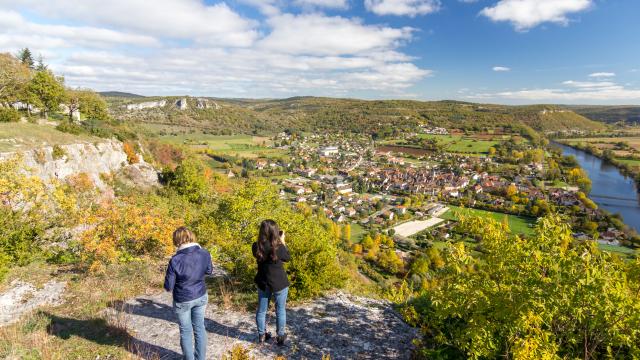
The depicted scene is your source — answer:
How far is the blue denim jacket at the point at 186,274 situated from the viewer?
12.6 ft

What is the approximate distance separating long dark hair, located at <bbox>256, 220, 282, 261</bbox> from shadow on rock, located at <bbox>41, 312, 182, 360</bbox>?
194 cm

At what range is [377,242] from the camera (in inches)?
1660

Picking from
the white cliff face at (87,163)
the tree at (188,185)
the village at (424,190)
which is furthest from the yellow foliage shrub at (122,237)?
the village at (424,190)

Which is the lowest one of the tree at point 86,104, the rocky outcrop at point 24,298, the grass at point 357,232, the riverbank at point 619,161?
the grass at point 357,232

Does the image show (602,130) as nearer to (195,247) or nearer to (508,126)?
(508,126)

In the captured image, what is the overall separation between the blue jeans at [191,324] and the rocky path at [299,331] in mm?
645

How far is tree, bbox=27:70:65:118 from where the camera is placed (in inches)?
877

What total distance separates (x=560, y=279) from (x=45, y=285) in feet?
28.8

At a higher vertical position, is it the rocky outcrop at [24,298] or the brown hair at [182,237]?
the brown hair at [182,237]

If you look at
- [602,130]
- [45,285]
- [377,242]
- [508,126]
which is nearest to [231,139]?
[377,242]

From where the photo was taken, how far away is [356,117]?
170250mm

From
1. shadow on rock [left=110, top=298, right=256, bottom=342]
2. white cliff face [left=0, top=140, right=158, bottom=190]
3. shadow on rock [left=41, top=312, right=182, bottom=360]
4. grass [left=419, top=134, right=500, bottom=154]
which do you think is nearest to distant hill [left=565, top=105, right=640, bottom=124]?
grass [left=419, top=134, right=500, bottom=154]

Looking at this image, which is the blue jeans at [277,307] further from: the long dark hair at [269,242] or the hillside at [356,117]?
the hillside at [356,117]

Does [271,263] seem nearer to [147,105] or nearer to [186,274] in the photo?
[186,274]
